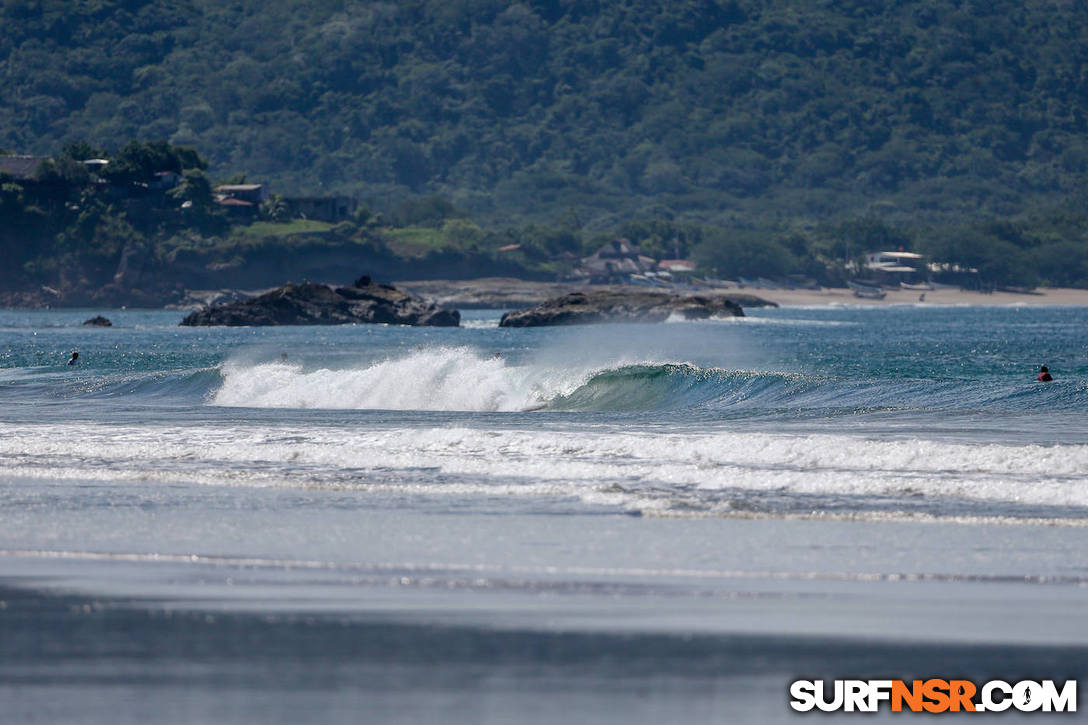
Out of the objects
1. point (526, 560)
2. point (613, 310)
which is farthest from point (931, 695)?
point (613, 310)

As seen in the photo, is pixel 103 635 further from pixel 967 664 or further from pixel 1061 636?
pixel 1061 636

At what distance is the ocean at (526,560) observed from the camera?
39.5ft

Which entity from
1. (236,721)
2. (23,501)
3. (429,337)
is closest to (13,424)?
(23,501)

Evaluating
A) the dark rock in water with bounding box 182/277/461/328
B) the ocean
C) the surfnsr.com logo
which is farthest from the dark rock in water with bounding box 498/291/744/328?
the surfnsr.com logo

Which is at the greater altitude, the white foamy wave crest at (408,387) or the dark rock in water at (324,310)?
the white foamy wave crest at (408,387)

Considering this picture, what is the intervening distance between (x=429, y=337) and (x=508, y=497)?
79.3 meters

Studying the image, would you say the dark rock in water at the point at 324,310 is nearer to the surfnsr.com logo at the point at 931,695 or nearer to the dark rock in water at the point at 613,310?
the dark rock in water at the point at 613,310

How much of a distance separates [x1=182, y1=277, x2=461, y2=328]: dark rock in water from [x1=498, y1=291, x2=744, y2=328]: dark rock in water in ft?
21.3

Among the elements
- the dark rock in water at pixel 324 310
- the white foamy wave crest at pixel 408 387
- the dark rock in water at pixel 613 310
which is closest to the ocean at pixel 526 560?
the white foamy wave crest at pixel 408 387

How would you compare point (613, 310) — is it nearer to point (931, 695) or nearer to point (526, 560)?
point (526, 560)

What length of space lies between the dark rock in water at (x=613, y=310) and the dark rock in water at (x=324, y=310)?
6.50 metres

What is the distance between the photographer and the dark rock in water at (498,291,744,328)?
432 feet

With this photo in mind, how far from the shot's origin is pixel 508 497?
70.9 ft

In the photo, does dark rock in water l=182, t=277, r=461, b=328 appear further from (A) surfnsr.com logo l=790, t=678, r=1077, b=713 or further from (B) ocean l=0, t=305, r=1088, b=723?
(A) surfnsr.com logo l=790, t=678, r=1077, b=713
